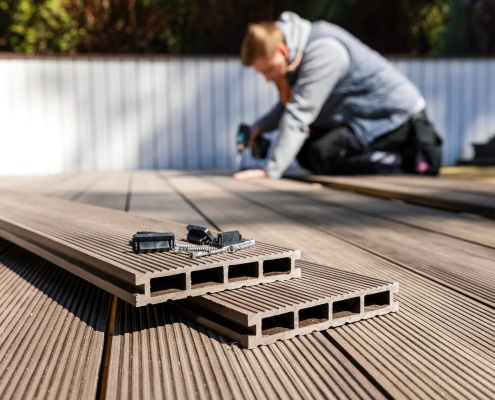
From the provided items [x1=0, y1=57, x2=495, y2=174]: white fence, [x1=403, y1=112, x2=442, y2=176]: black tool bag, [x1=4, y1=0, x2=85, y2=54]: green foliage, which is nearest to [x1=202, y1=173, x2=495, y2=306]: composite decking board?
[x1=403, y1=112, x2=442, y2=176]: black tool bag

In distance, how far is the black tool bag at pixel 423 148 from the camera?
10.7ft

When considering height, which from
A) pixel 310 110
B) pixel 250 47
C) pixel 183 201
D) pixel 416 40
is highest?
pixel 416 40

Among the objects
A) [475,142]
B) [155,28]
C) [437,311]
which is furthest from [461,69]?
[437,311]

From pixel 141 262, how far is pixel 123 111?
5154 millimetres

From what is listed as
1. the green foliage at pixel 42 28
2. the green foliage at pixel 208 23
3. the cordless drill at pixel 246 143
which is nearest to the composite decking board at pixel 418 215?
the cordless drill at pixel 246 143

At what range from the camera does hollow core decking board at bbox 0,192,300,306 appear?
0.69m

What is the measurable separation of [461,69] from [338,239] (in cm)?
556

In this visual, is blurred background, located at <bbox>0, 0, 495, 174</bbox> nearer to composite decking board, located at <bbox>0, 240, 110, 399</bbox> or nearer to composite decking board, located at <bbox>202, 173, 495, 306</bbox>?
composite decking board, located at <bbox>202, 173, 495, 306</bbox>

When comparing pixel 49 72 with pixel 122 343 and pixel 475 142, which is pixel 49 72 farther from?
pixel 122 343

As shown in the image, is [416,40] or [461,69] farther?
[416,40]

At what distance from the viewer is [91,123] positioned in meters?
5.64

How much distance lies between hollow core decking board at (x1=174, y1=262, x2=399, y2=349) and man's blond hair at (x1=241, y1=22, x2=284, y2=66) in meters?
2.37

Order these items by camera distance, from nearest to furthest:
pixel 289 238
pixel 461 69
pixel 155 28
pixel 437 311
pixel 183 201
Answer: pixel 437 311 < pixel 289 238 < pixel 183 201 < pixel 461 69 < pixel 155 28

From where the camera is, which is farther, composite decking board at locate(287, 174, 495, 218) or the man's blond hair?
the man's blond hair
